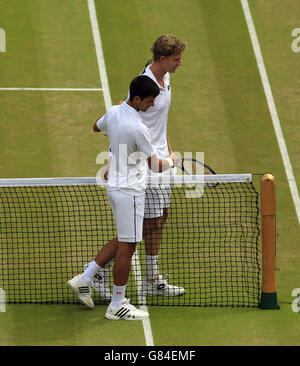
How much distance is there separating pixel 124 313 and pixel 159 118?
205cm

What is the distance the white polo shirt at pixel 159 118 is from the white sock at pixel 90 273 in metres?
1.33

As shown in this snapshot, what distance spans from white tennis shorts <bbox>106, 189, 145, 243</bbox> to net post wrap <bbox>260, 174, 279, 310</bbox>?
1.31 metres

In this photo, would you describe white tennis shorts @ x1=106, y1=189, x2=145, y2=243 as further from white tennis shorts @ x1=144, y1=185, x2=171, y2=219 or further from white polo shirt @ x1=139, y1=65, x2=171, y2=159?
white polo shirt @ x1=139, y1=65, x2=171, y2=159

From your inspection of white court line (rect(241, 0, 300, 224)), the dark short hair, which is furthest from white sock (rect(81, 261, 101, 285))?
white court line (rect(241, 0, 300, 224))

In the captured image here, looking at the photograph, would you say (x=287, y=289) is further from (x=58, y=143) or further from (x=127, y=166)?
(x=58, y=143)

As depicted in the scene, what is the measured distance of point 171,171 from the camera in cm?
988

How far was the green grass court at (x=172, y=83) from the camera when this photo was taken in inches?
512

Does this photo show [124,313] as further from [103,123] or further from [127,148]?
[103,123]

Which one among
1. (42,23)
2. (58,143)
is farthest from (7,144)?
(42,23)

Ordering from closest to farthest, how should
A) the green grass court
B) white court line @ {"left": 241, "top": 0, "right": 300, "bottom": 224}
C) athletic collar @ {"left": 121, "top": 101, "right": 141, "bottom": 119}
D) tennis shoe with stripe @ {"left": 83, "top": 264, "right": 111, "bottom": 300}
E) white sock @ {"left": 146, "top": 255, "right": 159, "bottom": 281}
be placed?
athletic collar @ {"left": 121, "top": 101, "right": 141, "bottom": 119}
tennis shoe with stripe @ {"left": 83, "top": 264, "right": 111, "bottom": 300}
white sock @ {"left": 146, "top": 255, "right": 159, "bottom": 281}
white court line @ {"left": 241, "top": 0, "right": 300, "bottom": 224}
the green grass court

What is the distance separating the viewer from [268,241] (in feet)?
31.2

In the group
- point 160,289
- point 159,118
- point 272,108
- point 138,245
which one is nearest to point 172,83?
point 272,108

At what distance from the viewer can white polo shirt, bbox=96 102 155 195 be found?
880cm

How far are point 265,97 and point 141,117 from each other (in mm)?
5214
